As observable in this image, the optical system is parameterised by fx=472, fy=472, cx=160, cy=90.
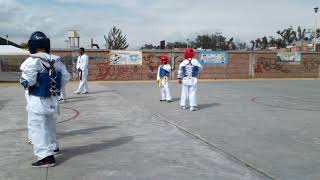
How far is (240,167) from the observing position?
6914 mm

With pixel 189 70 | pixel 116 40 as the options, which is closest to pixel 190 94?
pixel 189 70

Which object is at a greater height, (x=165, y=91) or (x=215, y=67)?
(x=215, y=67)

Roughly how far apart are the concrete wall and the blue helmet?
24930 millimetres

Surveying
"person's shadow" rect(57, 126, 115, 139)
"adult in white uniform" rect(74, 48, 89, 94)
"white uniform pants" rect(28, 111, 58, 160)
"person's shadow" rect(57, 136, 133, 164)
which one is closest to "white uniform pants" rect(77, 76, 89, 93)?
"adult in white uniform" rect(74, 48, 89, 94)

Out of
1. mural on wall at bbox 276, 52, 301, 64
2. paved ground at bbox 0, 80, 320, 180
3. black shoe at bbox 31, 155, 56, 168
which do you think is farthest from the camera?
mural on wall at bbox 276, 52, 301, 64

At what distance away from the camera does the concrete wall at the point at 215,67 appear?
32812 mm

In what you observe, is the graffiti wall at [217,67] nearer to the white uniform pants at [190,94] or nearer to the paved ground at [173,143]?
the paved ground at [173,143]

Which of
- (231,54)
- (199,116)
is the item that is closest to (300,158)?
(199,116)

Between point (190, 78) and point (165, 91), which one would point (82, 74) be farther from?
point (190, 78)

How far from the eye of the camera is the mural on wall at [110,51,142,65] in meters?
33.4

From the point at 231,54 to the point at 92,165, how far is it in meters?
30.0

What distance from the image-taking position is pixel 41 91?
7.06m

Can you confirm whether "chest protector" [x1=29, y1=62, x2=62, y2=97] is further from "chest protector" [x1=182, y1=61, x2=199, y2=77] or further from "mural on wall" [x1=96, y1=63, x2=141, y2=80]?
"mural on wall" [x1=96, y1=63, x2=141, y2=80]

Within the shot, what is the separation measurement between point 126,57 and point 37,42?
1044 inches
